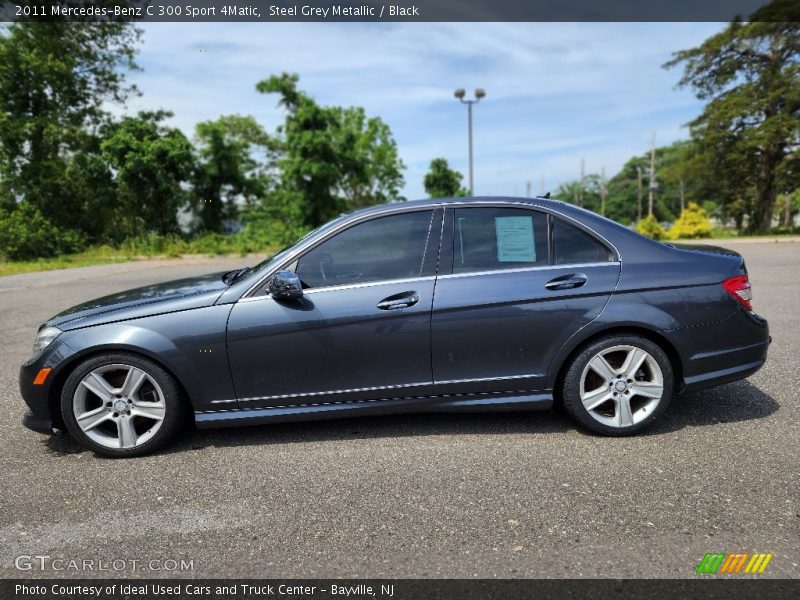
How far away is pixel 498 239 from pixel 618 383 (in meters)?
1.21

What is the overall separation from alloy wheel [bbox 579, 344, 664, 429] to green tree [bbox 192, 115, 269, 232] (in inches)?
1111

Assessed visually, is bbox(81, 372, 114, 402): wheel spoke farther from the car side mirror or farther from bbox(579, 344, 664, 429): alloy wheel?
bbox(579, 344, 664, 429): alloy wheel

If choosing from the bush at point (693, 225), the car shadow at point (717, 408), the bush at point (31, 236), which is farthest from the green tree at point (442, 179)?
the car shadow at point (717, 408)

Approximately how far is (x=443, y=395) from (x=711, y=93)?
3679cm

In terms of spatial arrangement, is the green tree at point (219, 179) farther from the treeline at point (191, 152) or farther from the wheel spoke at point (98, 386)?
the wheel spoke at point (98, 386)

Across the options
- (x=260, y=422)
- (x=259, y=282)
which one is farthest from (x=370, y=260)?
(x=260, y=422)

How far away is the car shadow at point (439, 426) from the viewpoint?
3.52 m

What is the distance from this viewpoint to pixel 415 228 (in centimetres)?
348

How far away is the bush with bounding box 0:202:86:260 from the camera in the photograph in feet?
80.3

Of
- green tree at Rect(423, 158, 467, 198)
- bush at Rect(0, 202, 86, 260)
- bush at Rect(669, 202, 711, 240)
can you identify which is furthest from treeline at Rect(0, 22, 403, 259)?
bush at Rect(669, 202, 711, 240)

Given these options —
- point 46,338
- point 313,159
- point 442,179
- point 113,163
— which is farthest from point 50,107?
point 46,338

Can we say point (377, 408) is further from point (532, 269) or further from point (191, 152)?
point (191, 152)

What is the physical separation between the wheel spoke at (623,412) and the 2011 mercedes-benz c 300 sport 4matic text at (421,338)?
1cm

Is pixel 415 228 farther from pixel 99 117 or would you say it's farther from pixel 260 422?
pixel 99 117
